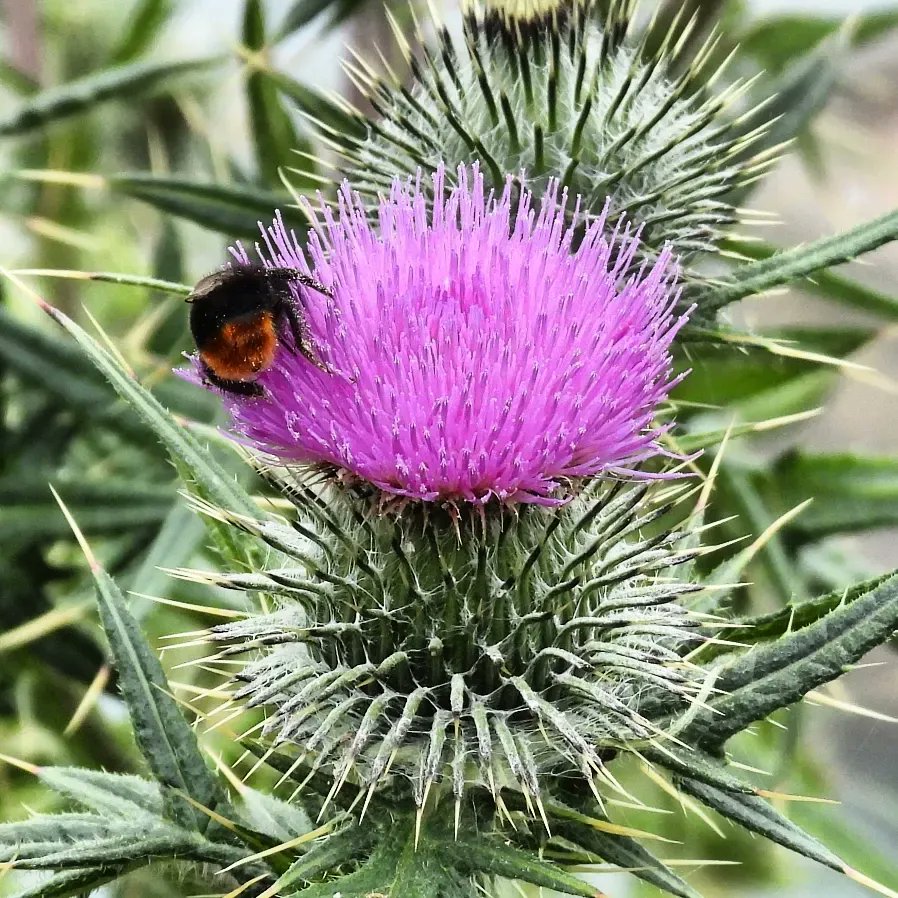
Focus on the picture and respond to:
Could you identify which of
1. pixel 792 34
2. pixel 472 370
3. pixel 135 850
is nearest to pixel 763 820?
Result: pixel 472 370

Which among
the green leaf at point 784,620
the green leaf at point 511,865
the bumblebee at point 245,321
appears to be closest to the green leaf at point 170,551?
the bumblebee at point 245,321

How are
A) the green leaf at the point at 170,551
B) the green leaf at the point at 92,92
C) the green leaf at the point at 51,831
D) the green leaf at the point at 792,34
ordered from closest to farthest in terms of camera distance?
the green leaf at the point at 51,831
the green leaf at the point at 170,551
the green leaf at the point at 92,92
the green leaf at the point at 792,34

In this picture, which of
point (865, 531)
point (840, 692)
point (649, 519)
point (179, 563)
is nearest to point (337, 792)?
point (649, 519)

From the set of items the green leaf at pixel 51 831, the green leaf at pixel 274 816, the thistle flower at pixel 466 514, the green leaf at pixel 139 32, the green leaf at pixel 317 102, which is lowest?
the green leaf at pixel 274 816

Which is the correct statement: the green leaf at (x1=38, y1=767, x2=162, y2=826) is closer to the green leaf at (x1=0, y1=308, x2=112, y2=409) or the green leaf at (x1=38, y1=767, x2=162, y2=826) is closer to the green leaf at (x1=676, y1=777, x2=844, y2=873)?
the green leaf at (x1=676, y1=777, x2=844, y2=873)

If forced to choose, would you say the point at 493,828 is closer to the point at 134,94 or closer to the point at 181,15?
the point at 134,94

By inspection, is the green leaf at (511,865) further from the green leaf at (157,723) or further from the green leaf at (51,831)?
the green leaf at (51,831)
